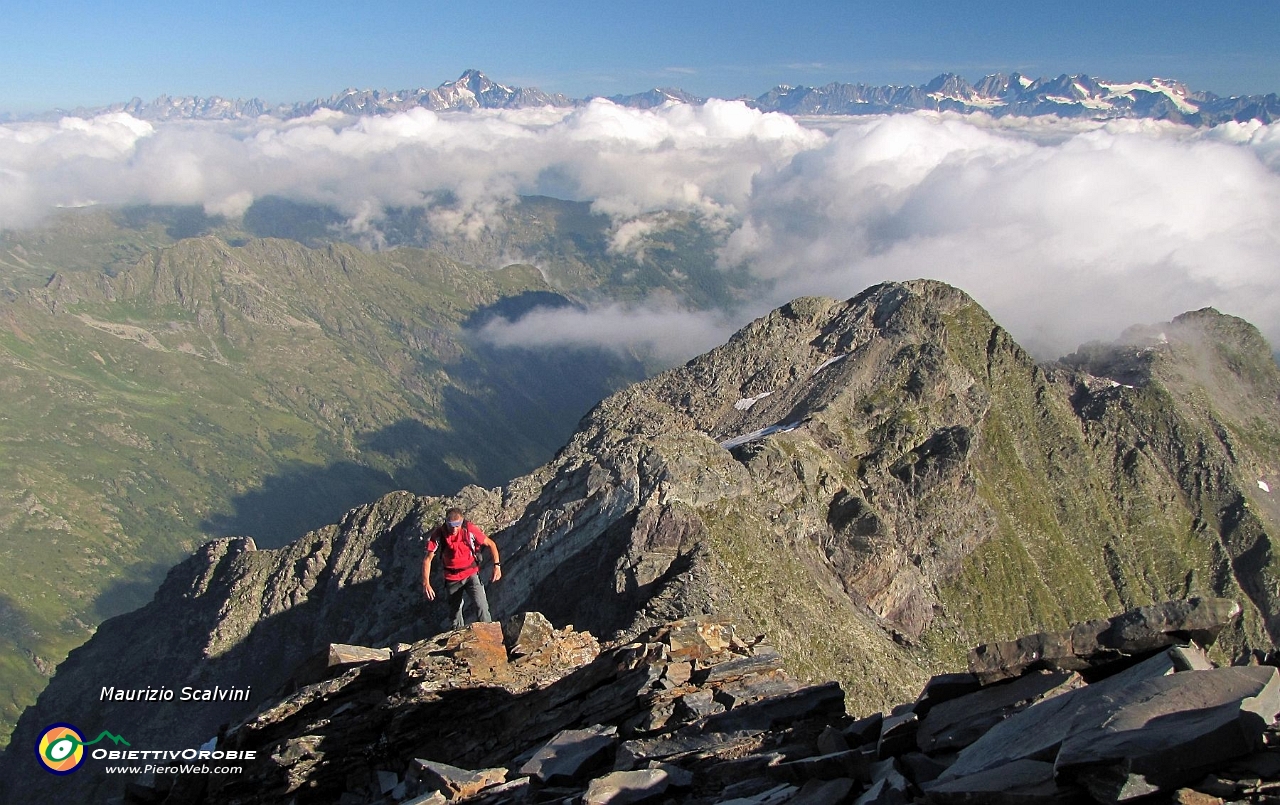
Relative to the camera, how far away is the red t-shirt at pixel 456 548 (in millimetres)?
37000

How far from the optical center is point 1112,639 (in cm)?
2241

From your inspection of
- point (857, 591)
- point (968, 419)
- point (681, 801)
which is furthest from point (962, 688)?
point (968, 419)

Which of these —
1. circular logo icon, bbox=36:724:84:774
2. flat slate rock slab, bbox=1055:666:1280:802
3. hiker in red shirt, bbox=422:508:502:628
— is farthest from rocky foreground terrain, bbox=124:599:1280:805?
circular logo icon, bbox=36:724:84:774

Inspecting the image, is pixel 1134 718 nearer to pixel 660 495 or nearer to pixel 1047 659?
pixel 1047 659

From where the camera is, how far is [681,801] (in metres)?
22.5

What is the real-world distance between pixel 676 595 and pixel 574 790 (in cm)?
5054

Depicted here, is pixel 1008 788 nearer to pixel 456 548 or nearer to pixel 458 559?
pixel 456 548

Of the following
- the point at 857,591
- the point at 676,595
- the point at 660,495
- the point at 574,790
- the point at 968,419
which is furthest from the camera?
the point at 968,419

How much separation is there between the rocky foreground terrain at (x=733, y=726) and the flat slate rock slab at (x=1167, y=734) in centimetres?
4

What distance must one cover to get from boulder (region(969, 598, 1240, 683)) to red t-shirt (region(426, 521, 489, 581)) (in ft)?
70.9

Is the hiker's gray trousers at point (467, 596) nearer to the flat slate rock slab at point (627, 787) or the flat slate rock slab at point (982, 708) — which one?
the flat slate rock slab at point (627, 787)

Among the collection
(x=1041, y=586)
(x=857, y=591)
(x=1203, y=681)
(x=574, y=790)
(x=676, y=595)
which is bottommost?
(x=1041, y=586)

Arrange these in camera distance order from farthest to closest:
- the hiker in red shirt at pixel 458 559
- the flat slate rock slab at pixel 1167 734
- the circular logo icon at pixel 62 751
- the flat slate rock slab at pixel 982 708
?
1. the circular logo icon at pixel 62 751
2. the hiker in red shirt at pixel 458 559
3. the flat slate rock slab at pixel 982 708
4. the flat slate rock slab at pixel 1167 734

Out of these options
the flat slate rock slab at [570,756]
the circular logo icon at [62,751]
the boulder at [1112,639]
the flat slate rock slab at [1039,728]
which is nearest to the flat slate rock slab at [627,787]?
the flat slate rock slab at [570,756]
